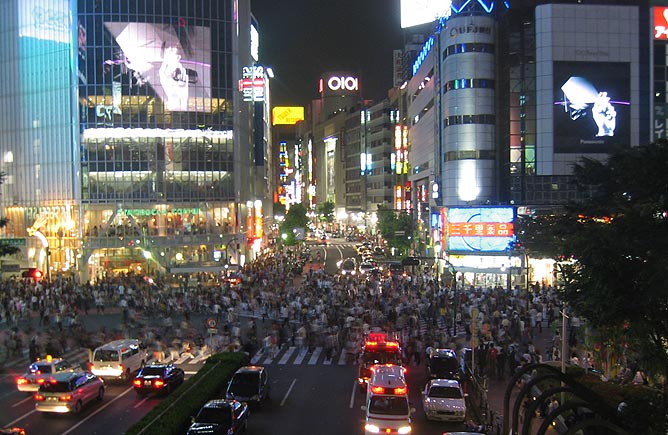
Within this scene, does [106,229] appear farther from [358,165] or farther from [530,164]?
[358,165]

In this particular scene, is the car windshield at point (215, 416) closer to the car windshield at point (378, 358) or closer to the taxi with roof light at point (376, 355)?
the taxi with roof light at point (376, 355)

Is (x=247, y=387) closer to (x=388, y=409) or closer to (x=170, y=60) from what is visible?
(x=388, y=409)

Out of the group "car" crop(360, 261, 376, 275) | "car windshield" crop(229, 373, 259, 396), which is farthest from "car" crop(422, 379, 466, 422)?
"car" crop(360, 261, 376, 275)

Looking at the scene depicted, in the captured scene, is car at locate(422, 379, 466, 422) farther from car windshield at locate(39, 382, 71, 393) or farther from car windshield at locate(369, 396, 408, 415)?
car windshield at locate(39, 382, 71, 393)

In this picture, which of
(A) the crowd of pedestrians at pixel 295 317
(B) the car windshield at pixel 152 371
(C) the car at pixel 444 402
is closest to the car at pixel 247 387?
(B) the car windshield at pixel 152 371

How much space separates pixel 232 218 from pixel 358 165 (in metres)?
67.6

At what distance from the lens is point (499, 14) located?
180 feet

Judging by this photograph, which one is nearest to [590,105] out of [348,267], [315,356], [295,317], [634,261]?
[348,267]

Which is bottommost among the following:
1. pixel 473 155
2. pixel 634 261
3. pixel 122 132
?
pixel 634 261

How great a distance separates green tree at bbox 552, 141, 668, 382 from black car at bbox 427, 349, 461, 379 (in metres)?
8.54

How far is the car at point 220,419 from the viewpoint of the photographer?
47.3 feet

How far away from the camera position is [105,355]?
2180 centimetres

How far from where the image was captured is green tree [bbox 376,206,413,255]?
69.2 metres

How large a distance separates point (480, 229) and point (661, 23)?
22844mm
